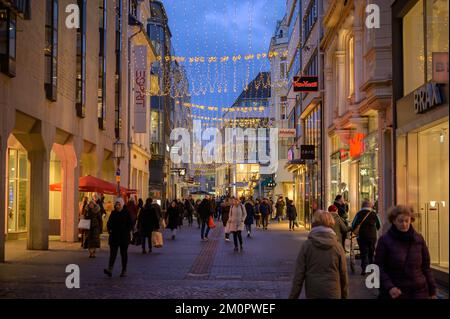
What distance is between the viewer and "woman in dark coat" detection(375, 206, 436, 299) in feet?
23.9

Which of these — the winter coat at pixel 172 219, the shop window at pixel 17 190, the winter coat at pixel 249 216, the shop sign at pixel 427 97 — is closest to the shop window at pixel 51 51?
the shop window at pixel 17 190

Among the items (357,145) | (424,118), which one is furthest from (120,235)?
(357,145)

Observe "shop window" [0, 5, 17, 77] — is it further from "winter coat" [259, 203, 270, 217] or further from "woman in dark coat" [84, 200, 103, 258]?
"winter coat" [259, 203, 270, 217]

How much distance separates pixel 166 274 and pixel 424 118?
251 inches

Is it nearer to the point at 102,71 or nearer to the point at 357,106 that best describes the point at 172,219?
the point at 102,71

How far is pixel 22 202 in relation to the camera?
1156 inches

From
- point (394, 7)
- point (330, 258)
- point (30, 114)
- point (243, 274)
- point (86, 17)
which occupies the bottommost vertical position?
point (243, 274)

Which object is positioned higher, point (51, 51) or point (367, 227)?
point (51, 51)

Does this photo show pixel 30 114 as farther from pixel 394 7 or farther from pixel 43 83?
pixel 394 7

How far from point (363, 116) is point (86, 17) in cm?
1179

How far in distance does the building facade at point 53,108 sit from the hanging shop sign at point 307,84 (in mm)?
8776

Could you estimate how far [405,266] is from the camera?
7273 mm

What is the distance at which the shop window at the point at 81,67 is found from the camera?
2855 cm
